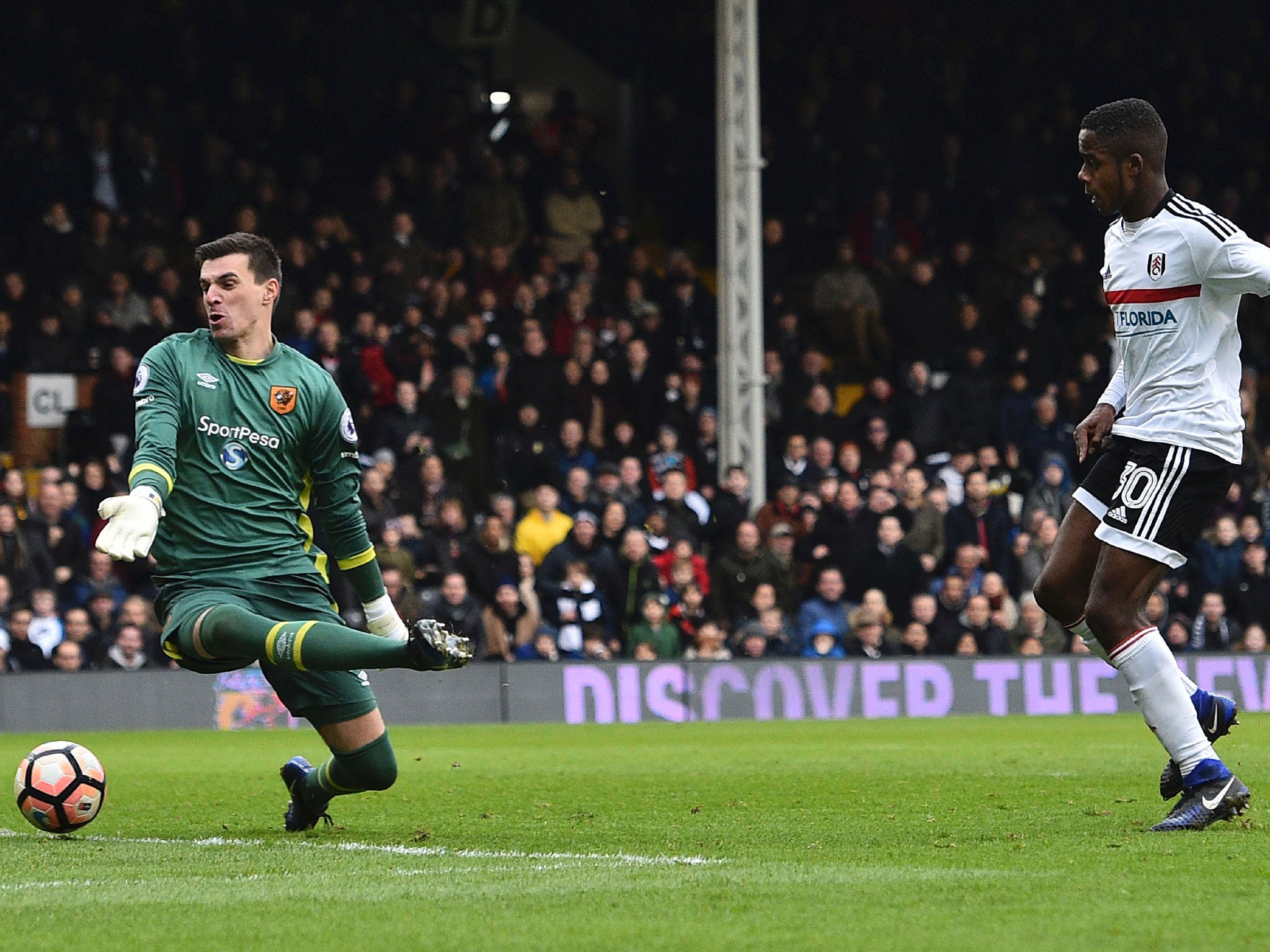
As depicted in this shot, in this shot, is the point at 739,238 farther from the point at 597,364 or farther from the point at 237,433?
the point at 237,433

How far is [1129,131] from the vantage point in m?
6.75

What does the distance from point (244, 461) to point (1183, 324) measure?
3.27m

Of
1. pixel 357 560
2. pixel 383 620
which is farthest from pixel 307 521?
pixel 383 620

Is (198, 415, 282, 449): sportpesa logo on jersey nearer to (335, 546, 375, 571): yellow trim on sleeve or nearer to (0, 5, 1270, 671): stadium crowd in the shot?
(335, 546, 375, 571): yellow trim on sleeve

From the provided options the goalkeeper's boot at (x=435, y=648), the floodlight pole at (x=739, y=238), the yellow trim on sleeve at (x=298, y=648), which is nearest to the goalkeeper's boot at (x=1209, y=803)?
the goalkeeper's boot at (x=435, y=648)

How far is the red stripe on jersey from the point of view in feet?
22.0

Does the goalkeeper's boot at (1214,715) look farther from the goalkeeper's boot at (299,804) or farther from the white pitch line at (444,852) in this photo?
the goalkeeper's boot at (299,804)

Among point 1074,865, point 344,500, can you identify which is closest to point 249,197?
point 344,500

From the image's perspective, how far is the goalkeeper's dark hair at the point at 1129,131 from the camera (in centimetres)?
675

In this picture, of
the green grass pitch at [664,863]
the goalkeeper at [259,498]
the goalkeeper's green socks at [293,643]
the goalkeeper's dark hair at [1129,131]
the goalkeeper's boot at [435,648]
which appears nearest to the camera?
the green grass pitch at [664,863]

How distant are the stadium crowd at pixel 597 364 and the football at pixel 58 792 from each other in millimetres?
8796

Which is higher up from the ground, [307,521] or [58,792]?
[307,521]

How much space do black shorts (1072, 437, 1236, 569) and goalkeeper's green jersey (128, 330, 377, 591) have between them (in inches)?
104

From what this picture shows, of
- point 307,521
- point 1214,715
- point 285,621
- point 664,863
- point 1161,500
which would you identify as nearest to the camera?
point 664,863
